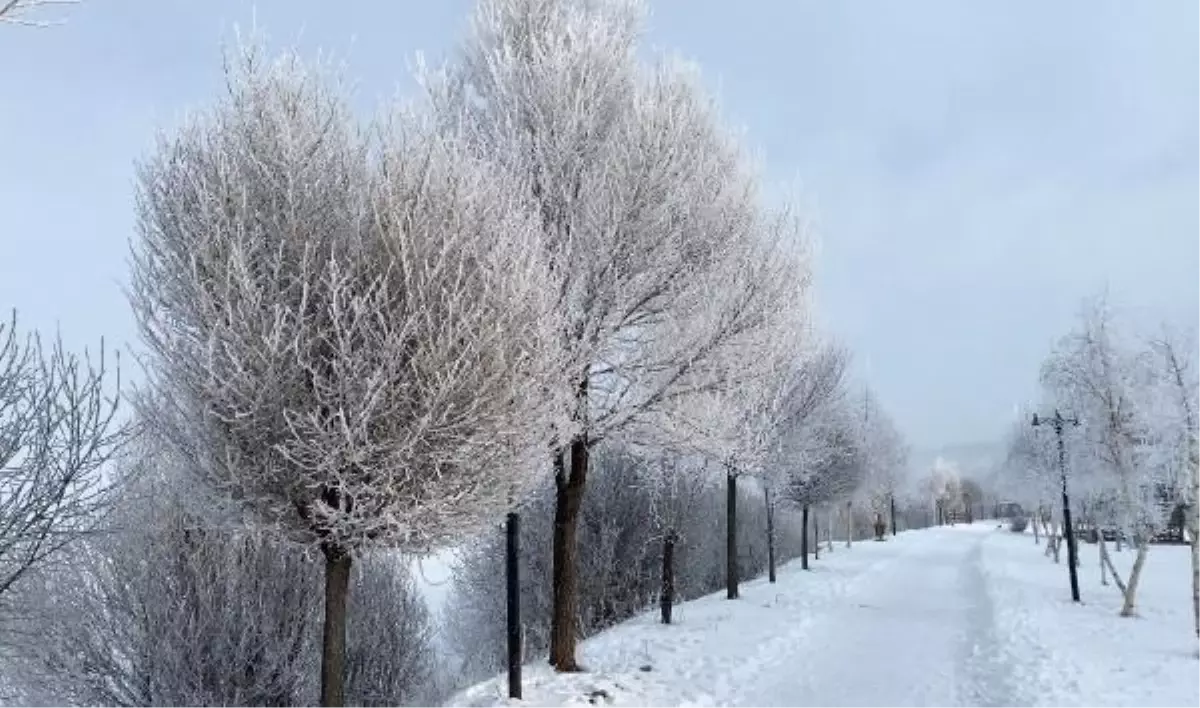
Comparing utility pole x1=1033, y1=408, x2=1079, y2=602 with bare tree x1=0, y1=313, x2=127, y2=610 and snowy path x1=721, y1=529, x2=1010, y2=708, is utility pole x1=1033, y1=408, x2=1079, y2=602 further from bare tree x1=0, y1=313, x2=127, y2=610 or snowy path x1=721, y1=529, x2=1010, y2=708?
bare tree x1=0, y1=313, x2=127, y2=610

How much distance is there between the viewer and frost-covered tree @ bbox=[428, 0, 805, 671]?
9.57 meters

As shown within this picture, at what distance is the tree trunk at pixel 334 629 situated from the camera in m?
6.77

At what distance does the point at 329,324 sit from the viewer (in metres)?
6.39

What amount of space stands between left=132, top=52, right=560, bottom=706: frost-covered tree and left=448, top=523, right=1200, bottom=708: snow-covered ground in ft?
11.1

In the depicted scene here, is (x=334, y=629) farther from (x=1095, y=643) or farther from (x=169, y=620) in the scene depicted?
(x=1095, y=643)

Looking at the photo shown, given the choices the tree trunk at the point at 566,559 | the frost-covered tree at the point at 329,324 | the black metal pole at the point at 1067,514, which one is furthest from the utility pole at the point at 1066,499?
the frost-covered tree at the point at 329,324

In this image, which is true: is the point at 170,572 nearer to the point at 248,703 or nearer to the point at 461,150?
the point at 248,703

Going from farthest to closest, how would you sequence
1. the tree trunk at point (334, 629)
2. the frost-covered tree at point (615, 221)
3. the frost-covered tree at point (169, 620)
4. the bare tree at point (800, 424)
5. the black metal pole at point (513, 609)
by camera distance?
the bare tree at point (800, 424) → the frost-covered tree at point (169, 620) → the frost-covered tree at point (615, 221) → the black metal pole at point (513, 609) → the tree trunk at point (334, 629)

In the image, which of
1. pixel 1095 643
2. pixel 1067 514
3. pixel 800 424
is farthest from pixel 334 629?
pixel 800 424

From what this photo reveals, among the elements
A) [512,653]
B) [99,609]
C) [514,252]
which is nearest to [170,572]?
[99,609]

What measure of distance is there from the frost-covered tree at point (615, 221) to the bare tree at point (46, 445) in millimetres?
4433

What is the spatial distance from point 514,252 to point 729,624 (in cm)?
991

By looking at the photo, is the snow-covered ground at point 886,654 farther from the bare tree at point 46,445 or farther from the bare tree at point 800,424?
the bare tree at point 46,445

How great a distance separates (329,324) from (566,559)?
5130 mm
